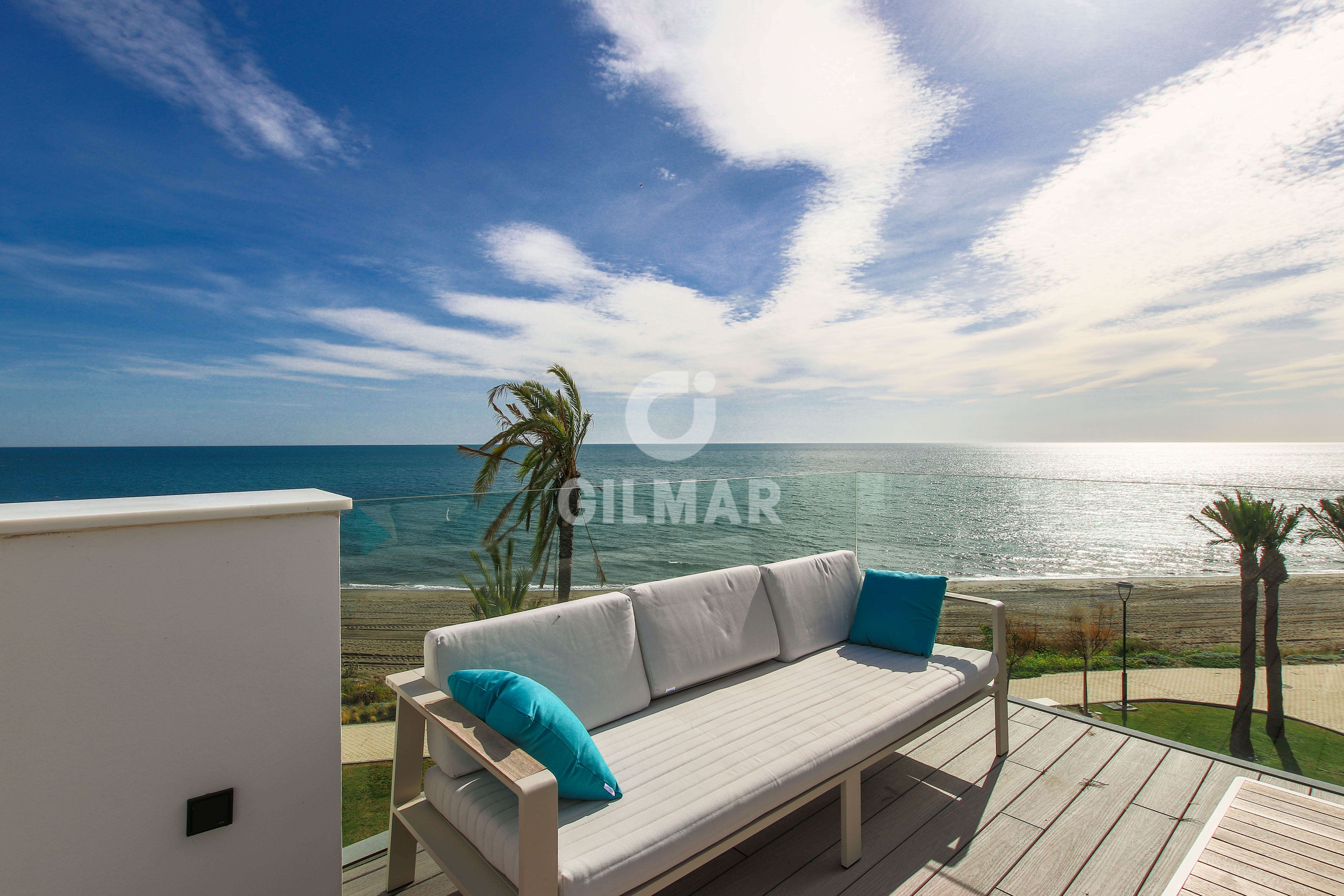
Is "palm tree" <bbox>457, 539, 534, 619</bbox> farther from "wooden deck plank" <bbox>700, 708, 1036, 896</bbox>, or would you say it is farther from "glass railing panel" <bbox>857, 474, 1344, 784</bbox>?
"glass railing panel" <bbox>857, 474, 1344, 784</bbox>

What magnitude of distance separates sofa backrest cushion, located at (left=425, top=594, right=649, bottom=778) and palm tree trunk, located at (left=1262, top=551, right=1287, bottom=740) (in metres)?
2.92

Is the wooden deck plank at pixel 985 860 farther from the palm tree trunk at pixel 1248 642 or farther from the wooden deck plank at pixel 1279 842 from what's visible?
the palm tree trunk at pixel 1248 642

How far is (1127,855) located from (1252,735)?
136cm

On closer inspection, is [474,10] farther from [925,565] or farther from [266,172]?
[266,172]

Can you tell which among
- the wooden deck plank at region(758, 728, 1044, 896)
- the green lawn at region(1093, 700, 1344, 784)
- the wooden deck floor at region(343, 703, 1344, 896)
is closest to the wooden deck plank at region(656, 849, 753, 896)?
the wooden deck floor at region(343, 703, 1344, 896)

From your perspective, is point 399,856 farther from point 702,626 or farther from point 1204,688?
point 1204,688

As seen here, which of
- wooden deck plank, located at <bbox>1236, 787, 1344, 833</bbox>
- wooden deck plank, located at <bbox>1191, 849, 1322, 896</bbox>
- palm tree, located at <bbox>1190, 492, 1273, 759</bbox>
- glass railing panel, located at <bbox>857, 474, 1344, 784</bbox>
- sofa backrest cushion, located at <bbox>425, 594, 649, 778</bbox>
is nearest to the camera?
wooden deck plank, located at <bbox>1191, 849, 1322, 896</bbox>

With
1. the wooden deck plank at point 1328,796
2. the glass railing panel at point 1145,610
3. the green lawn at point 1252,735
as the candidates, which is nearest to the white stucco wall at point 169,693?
the glass railing panel at point 1145,610

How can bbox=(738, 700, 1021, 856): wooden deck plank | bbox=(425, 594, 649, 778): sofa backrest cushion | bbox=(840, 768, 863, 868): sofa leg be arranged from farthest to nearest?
1. bbox=(738, 700, 1021, 856): wooden deck plank
2. bbox=(840, 768, 863, 868): sofa leg
3. bbox=(425, 594, 649, 778): sofa backrest cushion

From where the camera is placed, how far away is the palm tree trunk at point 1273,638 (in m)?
2.60

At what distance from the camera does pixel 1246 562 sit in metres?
2.69

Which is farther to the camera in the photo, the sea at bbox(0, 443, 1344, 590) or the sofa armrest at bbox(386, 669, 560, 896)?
the sea at bbox(0, 443, 1344, 590)

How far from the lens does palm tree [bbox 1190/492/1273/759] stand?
265 cm

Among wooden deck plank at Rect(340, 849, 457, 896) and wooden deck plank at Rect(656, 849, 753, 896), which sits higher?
wooden deck plank at Rect(656, 849, 753, 896)
